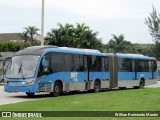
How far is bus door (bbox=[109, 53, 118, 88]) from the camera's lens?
3193 centimetres

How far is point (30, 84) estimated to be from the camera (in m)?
23.1

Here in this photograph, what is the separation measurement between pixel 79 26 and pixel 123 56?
1485 inches

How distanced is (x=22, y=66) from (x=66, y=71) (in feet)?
10.9

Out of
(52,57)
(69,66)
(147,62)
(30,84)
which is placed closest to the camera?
(30,84)

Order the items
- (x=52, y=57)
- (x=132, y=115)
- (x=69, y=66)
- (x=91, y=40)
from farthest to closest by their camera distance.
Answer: (x=91, y=40) → (x=69, y=66) → (x=52, y=57) → (x=132, y=115)

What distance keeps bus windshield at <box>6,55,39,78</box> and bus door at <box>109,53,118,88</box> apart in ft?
31.0

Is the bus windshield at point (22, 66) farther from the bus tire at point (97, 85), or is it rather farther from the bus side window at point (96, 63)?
the bus tire at point (97, 85)

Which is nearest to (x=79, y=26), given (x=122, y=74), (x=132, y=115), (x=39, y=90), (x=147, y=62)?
(x=147, y=62)

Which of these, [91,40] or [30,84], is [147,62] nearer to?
[30,84]

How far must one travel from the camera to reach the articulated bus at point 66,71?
76.9 ft

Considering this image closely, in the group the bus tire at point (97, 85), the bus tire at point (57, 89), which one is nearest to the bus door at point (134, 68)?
the bus tire at point (97, 85)

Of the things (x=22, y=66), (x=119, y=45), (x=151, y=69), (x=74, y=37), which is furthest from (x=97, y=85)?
(x=119, y=45)

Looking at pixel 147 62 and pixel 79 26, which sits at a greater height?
pixel 79 26

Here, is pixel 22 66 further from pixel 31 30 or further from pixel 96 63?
pixel 31 30
